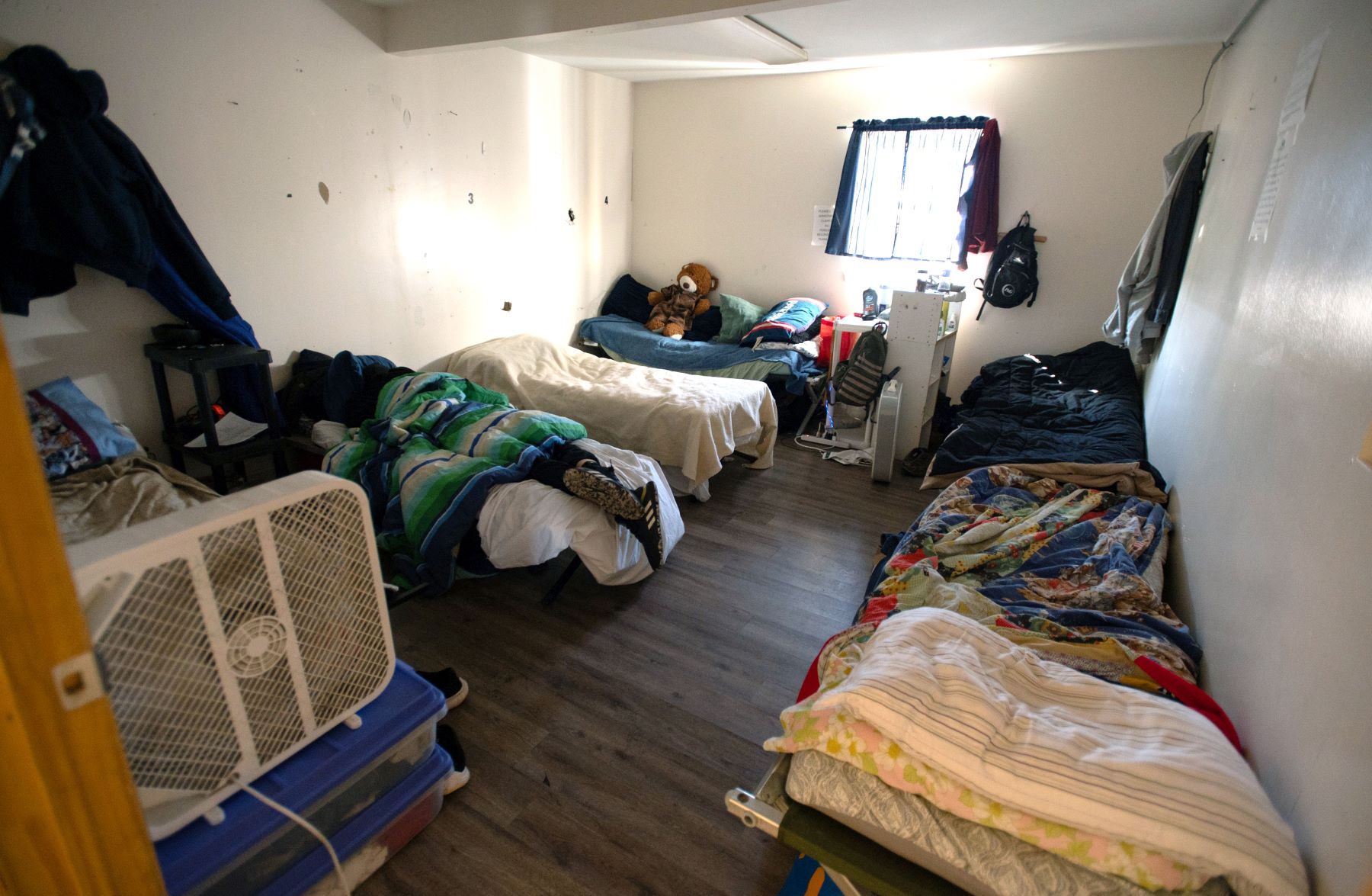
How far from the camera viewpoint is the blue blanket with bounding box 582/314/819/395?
4.23 metres

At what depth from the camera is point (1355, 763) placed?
0.87 metres

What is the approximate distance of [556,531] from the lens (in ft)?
7.38

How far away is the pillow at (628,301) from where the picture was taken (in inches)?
201

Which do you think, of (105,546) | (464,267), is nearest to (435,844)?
(105,546)

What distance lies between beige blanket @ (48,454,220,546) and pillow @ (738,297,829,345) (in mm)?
3121

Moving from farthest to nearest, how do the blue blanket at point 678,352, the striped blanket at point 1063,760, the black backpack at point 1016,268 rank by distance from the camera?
the blue blanket at point 678,352 → the black backpack at point 1016,268 → the striped blanket at point 1063,760

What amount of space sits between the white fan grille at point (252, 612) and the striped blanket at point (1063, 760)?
88 cm

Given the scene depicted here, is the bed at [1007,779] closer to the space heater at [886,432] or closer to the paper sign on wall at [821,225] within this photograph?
the space heater at [886,432]

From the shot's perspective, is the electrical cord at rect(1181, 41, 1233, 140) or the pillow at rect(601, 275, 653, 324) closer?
the electrical cord at rect(1181, 41, 1233, 140)

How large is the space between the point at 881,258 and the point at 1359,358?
3.56 meters

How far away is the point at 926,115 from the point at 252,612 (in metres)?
4.45

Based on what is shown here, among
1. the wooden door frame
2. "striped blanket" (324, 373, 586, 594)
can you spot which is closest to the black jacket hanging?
"striped blanket" (324, 373, 586, 594)

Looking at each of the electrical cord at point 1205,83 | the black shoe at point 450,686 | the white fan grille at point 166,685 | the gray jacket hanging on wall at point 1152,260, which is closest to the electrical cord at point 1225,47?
the electrical cord at point 1205,83

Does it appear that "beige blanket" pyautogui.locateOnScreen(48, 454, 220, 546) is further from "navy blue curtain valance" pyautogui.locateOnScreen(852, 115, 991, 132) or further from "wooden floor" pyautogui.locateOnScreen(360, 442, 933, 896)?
"navy blue curtain valance" pyautogui.locateOnScreen(852, 115, 991, 132)
